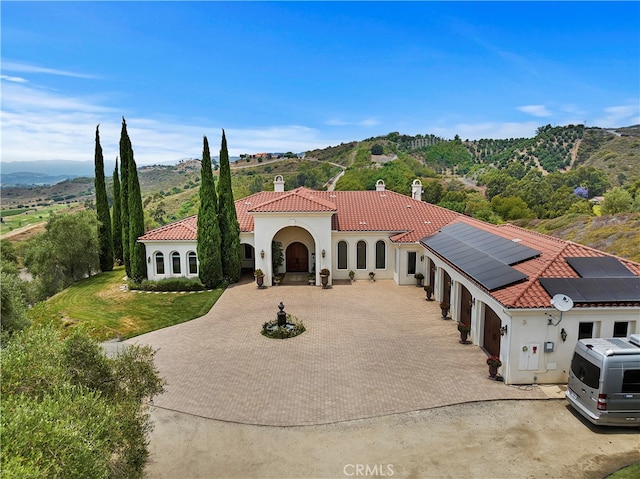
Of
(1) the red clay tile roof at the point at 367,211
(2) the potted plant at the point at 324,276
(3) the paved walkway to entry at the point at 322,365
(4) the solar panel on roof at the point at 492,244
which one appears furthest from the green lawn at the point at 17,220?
(4) the solar panel on roof at the point at 492,244

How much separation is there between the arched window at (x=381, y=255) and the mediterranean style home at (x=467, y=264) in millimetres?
77

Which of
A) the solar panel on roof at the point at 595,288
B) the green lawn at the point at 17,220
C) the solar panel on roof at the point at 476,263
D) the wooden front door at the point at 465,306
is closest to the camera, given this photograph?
the solar panel on roof at the point at 595,288

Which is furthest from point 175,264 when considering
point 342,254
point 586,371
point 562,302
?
point 586,371

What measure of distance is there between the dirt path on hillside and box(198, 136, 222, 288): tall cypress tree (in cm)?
1643

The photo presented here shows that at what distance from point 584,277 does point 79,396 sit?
17.0 metres

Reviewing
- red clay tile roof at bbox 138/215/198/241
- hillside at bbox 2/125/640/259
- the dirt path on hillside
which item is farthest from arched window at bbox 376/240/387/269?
hillside at bbox 2/125/640/259

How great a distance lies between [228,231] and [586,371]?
945 inches

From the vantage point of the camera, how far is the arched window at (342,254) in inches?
1260

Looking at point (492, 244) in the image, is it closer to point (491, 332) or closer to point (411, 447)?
point (491, 332)

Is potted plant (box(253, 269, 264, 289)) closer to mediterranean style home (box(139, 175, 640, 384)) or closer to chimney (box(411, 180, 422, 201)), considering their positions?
mediterranean style home (box(139, 175, 640, 384))

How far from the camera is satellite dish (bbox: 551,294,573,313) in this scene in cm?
1423

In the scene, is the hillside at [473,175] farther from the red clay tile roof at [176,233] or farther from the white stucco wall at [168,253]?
the white stucco wall at [168,253]

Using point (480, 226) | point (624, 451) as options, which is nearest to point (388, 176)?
point (480, 226)

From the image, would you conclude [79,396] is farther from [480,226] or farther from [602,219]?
[602,219]
